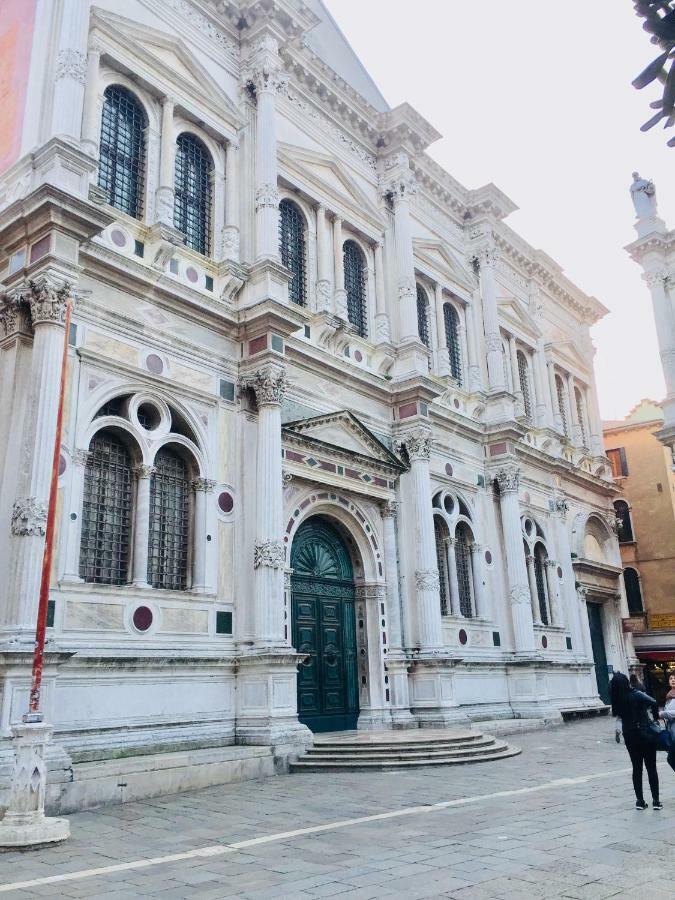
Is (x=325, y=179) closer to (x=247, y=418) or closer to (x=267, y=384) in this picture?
(x=267, y=384)

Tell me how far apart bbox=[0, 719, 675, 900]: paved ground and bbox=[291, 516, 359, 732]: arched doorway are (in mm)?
4423

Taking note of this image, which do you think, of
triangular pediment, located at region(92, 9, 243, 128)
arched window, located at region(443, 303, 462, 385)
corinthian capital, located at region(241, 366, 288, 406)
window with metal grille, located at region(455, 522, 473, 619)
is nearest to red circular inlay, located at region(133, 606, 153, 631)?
corinthian capital, located at region(241, 366, 288, 406)

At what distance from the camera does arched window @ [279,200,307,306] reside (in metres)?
18.7

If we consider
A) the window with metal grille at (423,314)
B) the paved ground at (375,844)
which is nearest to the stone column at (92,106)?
the window with metal grille at (423,314)

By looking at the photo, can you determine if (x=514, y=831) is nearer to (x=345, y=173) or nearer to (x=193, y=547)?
(x=193, y=547)

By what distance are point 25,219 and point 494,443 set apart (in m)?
14.7

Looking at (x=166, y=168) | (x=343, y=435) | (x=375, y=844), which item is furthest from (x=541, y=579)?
(x=375, y=844)

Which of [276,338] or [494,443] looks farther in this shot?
[494,443]

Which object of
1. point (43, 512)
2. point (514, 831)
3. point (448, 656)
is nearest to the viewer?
point (514, 831)

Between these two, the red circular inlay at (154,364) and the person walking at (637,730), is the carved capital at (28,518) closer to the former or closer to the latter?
the red circular inlay at (154,364)

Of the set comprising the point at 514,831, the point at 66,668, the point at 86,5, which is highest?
the point at 86,5

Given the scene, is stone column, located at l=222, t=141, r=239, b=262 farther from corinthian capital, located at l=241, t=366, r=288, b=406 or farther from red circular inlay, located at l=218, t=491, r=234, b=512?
red circular inlay, located at l=218, t=491, r=234, b=512

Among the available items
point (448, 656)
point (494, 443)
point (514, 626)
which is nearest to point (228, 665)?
point (448, 656)

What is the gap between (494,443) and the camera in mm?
23344
